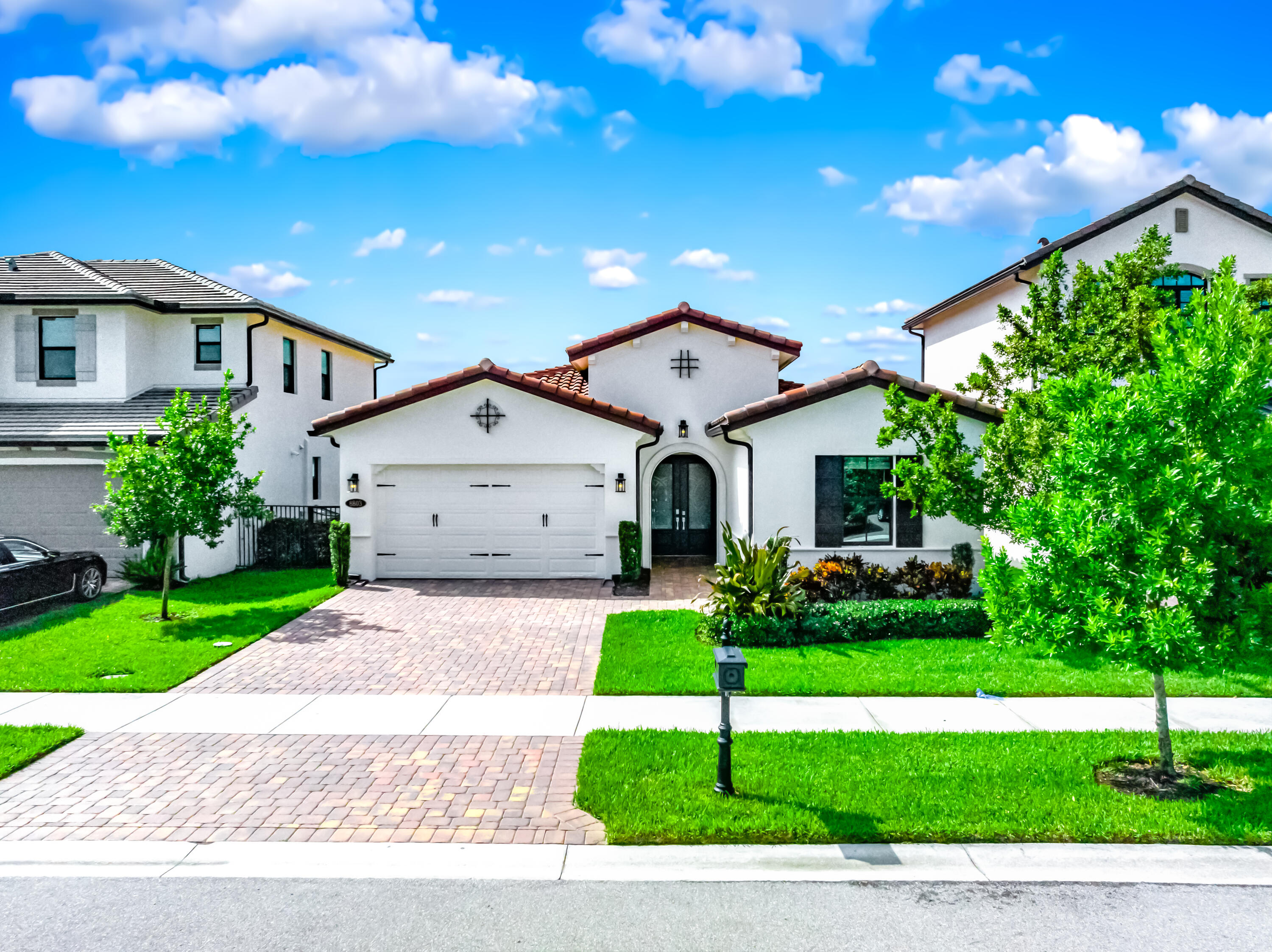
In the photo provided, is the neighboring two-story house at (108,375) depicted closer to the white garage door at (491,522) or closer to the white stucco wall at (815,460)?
the white garage door at (491,522)

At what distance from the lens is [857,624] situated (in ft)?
39.3

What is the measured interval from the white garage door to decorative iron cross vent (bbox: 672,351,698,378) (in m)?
3.19

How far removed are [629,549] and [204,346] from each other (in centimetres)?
1149

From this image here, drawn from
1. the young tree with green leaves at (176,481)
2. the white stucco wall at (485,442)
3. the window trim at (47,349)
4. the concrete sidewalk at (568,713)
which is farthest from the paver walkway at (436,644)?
the window trim at (47,349)

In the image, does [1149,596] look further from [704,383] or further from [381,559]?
[381,559]

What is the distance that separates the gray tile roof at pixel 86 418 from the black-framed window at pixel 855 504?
41.8 feet

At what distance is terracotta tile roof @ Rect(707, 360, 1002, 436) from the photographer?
583 inches

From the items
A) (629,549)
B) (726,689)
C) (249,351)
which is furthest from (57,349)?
(726,689)

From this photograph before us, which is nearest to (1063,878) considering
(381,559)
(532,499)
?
(532,499)

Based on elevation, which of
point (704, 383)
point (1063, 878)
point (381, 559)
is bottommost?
point (1063, 878)

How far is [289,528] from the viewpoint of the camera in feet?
62.3

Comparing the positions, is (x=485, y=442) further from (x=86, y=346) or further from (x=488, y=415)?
(x=86, y=346)

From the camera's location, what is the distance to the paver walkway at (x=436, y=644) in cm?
1005

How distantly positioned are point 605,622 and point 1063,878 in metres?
8.39
